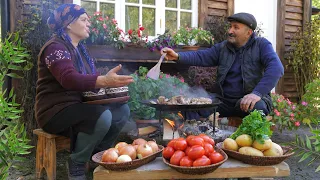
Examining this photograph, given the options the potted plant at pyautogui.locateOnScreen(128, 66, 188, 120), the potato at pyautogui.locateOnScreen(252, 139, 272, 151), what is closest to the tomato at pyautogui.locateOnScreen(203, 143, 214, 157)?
the potato at pyautogui.locateOnScreen(252, 139, 272, 151)

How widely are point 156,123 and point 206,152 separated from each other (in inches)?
76.5

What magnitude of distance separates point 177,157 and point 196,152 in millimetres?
134

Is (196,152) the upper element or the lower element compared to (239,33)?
lower

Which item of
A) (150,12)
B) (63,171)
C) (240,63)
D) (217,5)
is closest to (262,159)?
(240,63)

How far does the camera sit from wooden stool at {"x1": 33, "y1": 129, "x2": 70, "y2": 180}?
2.83 meters

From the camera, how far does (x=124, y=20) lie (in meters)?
5.25

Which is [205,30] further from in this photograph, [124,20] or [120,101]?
[120,101]

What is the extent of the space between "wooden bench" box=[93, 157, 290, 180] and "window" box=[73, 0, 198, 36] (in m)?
3.32

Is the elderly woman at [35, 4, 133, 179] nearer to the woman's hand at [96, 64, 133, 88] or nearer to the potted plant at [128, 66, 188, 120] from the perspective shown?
the woman's hand at [96, 64, 133, 88]

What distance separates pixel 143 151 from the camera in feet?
7.61

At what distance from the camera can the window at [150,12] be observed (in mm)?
5125

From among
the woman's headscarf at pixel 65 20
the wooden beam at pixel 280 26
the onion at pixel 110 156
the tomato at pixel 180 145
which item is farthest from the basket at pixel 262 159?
the wooden beam at pixel 280 26

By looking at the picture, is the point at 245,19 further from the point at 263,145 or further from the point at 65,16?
the point at 65,16

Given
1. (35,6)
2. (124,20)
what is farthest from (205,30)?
(35,6)
